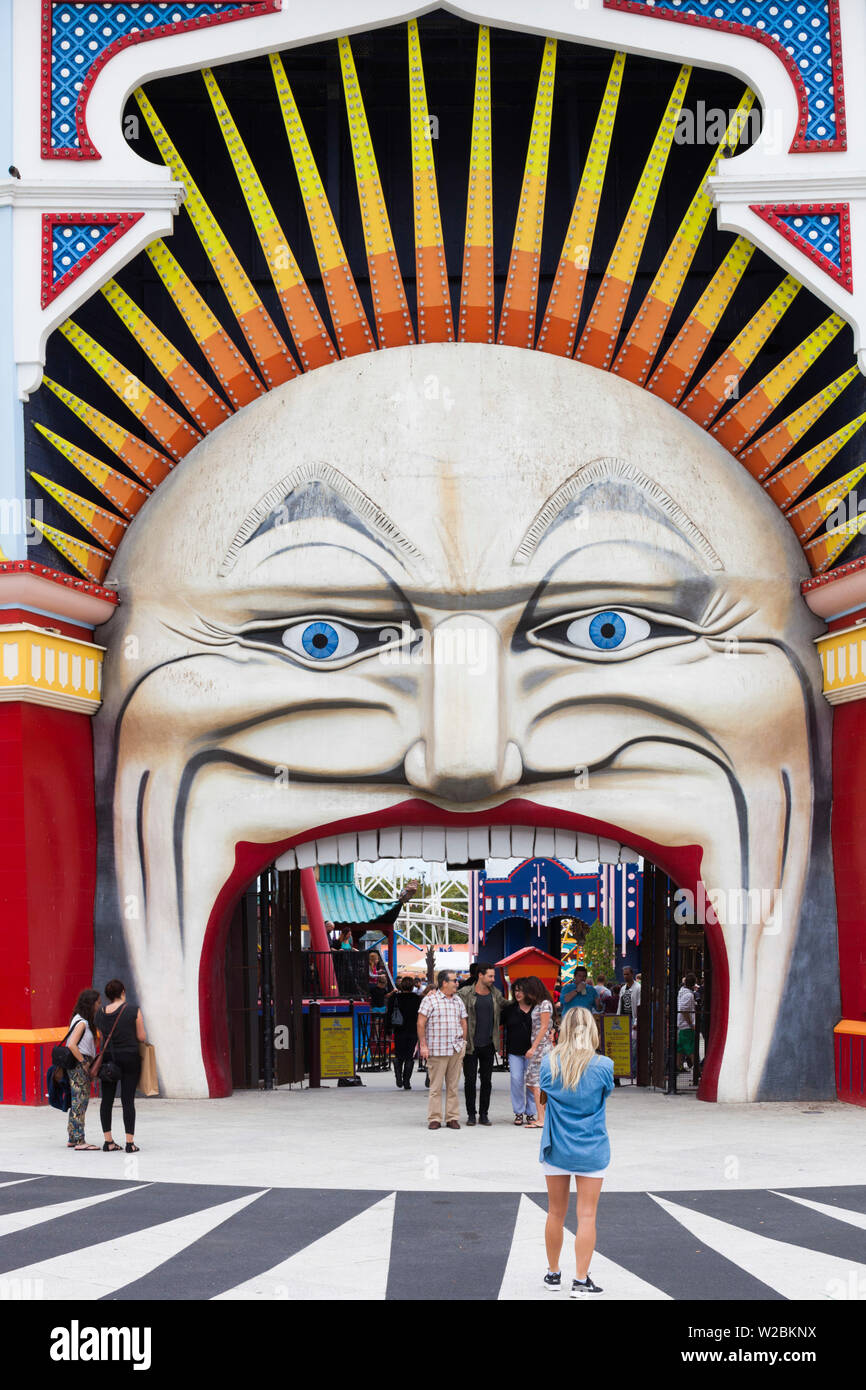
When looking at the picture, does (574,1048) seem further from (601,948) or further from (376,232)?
(601,948)

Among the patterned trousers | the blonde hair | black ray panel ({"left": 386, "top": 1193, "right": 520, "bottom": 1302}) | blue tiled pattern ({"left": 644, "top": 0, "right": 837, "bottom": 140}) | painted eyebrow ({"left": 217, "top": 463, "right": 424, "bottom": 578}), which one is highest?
blue tiled pattern ({"left": 644, "top": 0, "right": 837, "bottom": 140})

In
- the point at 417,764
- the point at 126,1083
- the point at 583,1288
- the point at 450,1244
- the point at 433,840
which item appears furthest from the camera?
the point at 433,840

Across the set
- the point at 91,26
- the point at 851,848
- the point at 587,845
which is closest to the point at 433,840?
the point at 587,845

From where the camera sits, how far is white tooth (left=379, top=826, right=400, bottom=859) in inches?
661

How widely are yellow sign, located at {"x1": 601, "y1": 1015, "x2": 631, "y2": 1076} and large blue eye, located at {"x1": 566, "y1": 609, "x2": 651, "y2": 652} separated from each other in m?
5.39

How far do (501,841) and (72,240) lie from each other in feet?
25.2

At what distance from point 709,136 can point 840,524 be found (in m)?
5.09

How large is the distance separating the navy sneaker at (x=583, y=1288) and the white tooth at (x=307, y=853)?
32.3ft

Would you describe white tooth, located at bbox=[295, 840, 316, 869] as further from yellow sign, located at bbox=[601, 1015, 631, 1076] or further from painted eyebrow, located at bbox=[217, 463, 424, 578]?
yellow sign, located at bbox=[601, 1015, 631, 1076]

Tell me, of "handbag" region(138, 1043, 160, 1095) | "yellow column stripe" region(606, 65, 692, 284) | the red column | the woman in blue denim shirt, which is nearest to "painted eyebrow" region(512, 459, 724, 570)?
"yellow column stripe" region(606, 65, 692, 284)

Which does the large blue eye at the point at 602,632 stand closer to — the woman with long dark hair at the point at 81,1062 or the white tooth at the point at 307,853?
the white tooth at the point at 307,853

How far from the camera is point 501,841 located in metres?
16.7

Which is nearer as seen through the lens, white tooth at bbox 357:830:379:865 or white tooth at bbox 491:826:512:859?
white tooth at bbox 491:826:512:859

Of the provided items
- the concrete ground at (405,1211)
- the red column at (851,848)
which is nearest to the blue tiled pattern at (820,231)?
the red column at (851,848)
